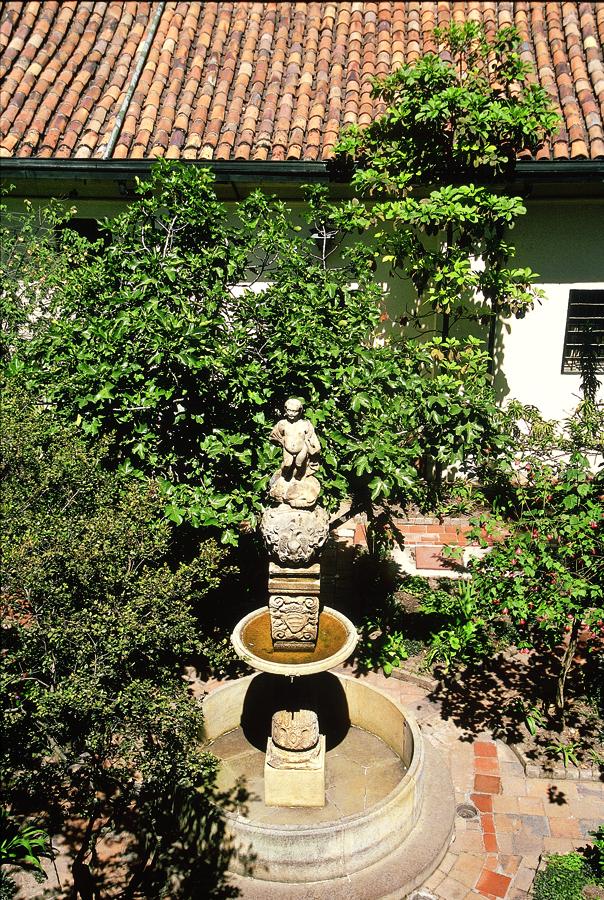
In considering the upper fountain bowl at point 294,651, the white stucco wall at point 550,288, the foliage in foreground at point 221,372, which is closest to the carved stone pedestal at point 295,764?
the upper fountain bowl at point 294,651

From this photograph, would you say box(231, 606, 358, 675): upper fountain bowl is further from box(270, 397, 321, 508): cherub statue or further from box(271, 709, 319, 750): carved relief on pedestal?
box(270, 397, 321, 508): cherub statue

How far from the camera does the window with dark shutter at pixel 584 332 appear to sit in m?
11.7

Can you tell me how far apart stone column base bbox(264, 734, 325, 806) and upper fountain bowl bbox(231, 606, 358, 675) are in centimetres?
87

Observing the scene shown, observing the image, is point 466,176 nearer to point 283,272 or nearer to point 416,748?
point 283,272

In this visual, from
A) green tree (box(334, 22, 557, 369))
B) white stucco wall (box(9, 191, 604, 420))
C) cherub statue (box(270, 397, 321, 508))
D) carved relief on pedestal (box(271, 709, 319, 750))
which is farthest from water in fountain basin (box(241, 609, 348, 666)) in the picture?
white stucco wall (box(9, 191, 604, 420))

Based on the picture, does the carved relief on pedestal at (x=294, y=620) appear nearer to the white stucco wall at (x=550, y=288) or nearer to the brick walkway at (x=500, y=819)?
the brick walkway at (x=500, y=819)

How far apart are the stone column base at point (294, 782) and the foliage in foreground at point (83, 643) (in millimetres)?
1219

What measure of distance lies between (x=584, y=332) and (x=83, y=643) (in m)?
9.42

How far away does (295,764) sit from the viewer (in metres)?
6.56

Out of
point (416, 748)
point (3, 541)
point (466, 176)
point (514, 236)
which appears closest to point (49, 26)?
point (466, 176)

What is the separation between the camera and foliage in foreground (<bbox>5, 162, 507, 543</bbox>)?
22.2 feet

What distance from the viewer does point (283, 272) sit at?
7570mm

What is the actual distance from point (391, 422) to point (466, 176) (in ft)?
17.2

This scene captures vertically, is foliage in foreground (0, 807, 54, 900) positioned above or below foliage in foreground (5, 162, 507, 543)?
below
